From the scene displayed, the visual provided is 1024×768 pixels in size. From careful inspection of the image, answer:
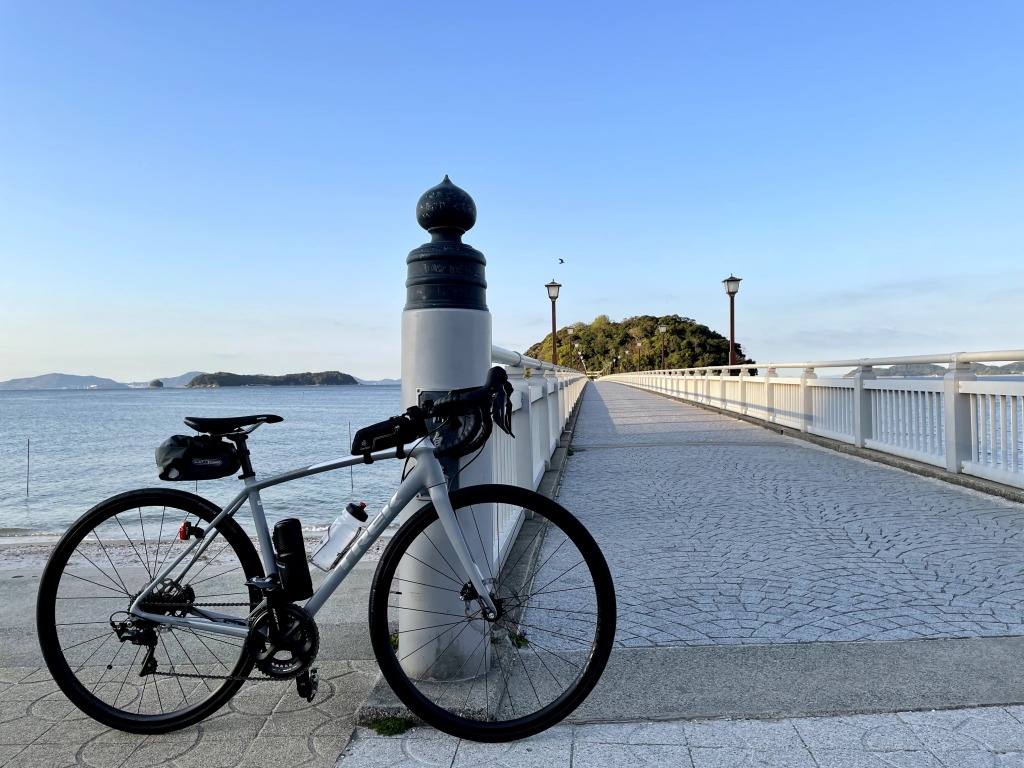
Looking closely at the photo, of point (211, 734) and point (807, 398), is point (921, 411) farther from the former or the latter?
point (211, 734)

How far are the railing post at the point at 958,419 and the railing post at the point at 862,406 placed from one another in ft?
7.62

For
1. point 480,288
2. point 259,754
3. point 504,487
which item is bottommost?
point 259,754

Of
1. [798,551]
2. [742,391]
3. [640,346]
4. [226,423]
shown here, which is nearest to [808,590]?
[798,551]

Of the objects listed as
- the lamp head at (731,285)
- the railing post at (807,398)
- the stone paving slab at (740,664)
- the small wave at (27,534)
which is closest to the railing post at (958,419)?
the stone paving slab at (740,664)

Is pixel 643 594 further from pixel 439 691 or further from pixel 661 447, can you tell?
pixel 661 447

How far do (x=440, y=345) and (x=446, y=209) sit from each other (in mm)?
516

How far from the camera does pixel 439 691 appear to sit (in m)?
2.56

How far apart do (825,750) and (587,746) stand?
71 centimetres

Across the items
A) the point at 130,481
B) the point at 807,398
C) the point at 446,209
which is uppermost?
the point at 446,209

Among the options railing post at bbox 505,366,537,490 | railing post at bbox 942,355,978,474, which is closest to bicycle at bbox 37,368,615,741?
railing post at bbox 505,366,537,490

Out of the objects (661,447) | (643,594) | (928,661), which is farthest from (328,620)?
(661,447)

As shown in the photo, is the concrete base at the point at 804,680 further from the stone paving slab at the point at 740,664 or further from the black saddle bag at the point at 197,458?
the black saddle bag at the point at 197,458

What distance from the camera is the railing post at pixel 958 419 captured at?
735cm

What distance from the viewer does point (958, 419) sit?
7.36m
